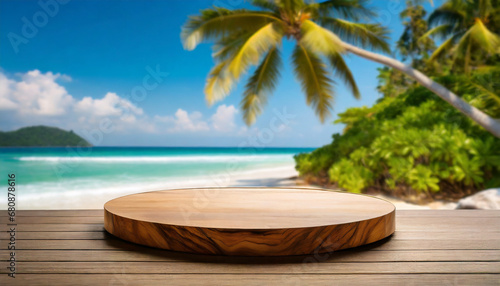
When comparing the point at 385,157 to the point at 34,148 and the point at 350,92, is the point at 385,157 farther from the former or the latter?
the point at 34,148

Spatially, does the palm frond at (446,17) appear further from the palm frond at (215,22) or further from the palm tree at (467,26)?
the palm frond at (215,22)

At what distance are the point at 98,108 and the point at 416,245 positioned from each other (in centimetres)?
3286

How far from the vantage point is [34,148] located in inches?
1120

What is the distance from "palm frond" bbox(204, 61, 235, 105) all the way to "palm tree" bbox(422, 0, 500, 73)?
6061mm

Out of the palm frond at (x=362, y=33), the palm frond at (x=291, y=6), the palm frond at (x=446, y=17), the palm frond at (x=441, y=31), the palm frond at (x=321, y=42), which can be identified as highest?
the palm frond at (x=446, y=17)

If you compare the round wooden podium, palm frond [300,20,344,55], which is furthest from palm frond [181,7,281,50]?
the round wooden podium

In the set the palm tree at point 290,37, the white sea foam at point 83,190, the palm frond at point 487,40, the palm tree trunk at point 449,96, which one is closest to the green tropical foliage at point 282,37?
the palm tree at point 290,37

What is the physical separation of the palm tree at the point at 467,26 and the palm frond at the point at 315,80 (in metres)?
3.94

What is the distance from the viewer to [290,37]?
7117 mm

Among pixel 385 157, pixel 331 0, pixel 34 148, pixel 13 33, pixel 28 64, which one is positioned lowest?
pixel 34 148

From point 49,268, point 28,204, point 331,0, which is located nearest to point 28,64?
point 28,204

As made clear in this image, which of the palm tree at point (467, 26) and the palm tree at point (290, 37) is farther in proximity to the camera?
the palm tree at point (467, 26)

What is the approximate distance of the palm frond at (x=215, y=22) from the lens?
22.2 ft

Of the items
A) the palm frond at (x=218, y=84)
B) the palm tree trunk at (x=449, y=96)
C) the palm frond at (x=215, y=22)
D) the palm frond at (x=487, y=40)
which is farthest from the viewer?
the palm frond at (x=487, y=40)
